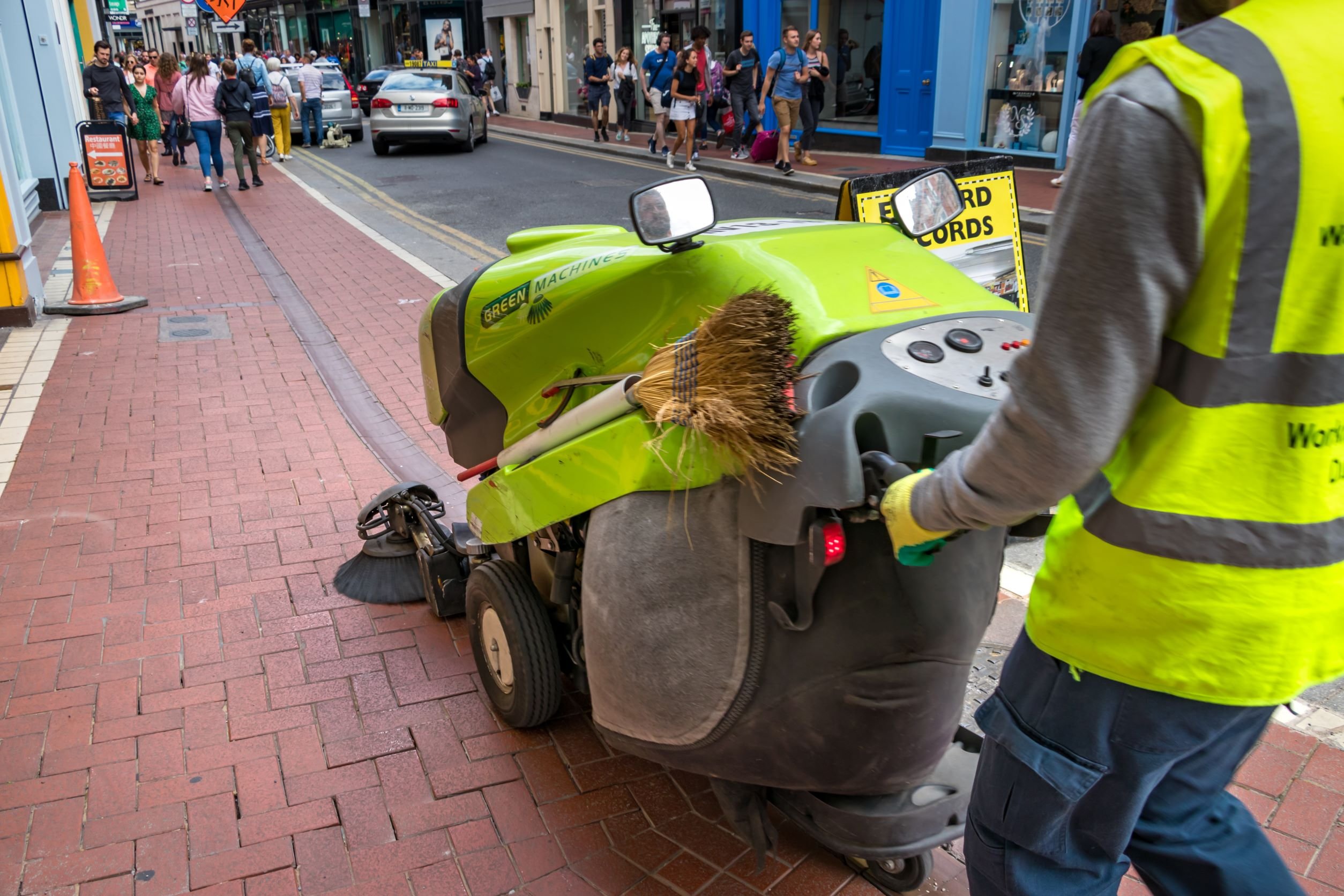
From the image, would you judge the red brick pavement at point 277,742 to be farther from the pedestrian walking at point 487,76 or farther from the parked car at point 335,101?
the pedestrian walking at point 487,76

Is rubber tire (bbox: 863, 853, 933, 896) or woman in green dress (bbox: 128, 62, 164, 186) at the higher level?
woman in green dress (bbox: 128, 62, 164, 186)

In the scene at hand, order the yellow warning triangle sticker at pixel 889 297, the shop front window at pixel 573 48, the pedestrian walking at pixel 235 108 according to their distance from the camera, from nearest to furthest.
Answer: the yellow warning triangle sticker at pixel 889 297 → the pedestrian walking at pixel 235 108 → the shop front window at pixel 573 48

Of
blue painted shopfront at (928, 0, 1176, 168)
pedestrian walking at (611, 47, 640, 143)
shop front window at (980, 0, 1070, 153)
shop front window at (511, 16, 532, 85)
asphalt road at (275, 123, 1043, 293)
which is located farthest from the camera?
shop front window at (511, 16, 532, 85)

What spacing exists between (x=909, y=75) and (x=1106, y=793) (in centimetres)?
1667

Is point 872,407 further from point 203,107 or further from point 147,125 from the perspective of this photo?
point 147,125

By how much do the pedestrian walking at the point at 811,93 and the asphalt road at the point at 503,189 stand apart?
140cm

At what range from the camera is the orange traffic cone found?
26.3 ft

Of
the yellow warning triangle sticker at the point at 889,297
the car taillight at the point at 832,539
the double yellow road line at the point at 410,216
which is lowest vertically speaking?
the double yellow road line at the point at 410,216

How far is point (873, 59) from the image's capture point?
→ 19.0m

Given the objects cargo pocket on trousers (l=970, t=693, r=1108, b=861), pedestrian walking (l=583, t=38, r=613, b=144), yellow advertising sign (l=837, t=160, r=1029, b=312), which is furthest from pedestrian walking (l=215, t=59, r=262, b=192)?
cargo pocket on trousers (l=970, t=693, r=1108, b=861)

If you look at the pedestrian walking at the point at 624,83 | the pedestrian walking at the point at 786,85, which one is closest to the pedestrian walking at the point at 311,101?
the pedestrian walking at the point at 624,83

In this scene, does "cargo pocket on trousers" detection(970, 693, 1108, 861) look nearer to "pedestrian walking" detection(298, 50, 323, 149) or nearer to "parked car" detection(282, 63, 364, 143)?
"pedestrian walking" detection(298, 50, 323, 149)

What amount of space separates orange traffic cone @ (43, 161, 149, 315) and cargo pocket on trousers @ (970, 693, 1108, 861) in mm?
8164

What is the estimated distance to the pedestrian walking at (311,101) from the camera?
21359mm
